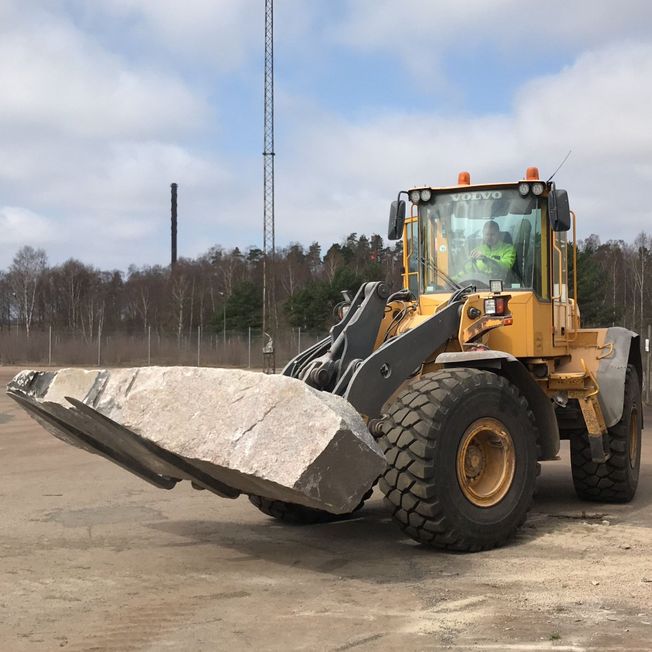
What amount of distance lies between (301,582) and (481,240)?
3737 millimetres

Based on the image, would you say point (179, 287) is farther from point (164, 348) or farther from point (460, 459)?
point (460, 459)

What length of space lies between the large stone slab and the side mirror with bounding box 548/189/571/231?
10.8 ft

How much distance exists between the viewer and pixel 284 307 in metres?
52.4

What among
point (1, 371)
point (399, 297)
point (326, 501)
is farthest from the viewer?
point (1, 371)

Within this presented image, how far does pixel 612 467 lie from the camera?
8688 millimetres

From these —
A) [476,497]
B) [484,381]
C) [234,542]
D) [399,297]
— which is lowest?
[234,542]

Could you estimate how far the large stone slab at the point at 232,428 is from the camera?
535 centimetres

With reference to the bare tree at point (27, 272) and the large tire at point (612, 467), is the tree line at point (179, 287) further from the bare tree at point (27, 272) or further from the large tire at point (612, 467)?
the large tire at point (612, 467)

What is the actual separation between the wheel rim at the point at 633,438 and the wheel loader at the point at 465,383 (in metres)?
0.02

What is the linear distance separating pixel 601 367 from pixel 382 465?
3888 millimetres

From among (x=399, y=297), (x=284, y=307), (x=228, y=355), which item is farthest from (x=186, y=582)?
(x=284, y=307)

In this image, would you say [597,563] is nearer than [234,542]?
Yes

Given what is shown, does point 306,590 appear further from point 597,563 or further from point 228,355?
point 228,355

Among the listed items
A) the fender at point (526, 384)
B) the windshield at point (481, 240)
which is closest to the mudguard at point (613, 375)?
the fender at point (526, 384)
